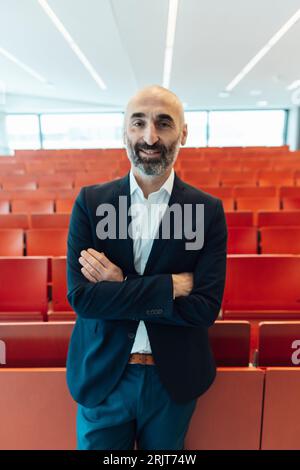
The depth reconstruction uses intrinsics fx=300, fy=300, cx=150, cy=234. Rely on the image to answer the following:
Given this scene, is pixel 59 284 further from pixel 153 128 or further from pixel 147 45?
pixel 147 45

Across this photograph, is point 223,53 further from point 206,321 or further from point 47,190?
Result: point 206,321

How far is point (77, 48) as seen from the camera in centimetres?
572

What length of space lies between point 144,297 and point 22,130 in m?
12.1

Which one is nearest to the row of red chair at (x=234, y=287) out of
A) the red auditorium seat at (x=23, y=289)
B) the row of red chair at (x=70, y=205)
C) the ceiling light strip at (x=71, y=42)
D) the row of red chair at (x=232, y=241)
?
the red auditorium seat at (x=23, y=289)

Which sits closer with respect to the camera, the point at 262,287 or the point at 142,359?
the point at 142,359

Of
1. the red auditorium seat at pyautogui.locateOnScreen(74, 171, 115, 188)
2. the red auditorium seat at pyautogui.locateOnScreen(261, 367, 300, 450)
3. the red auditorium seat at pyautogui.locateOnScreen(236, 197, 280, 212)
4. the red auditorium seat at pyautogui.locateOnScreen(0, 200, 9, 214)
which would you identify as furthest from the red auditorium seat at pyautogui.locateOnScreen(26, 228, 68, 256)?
the red auditorium seat at pyautogui.locateOnScreen(74, 171, 115, 188)

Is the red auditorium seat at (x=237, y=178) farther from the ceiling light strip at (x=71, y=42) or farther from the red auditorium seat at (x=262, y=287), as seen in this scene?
the ceiling light strip at (x=71, y=42)

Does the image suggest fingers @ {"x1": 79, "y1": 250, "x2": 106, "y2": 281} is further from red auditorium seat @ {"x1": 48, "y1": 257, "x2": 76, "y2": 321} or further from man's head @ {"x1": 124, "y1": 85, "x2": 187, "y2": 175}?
red auditorium seat @ {"x1": 48, "y1": 257, "x2": 76, "y2": 321}

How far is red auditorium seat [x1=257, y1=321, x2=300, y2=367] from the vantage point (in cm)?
110

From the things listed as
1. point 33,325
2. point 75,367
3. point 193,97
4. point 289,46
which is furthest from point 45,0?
point 193,97

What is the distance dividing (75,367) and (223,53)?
21.2 ft

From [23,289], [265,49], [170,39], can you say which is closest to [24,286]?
[23,289]

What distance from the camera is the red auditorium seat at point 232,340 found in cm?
108

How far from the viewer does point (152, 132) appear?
78 cm
